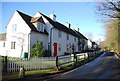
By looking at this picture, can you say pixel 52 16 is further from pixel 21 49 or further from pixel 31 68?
pixel 31 68

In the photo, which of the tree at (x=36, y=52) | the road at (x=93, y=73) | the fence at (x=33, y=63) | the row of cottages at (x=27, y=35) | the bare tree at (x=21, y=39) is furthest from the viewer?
the bare tree at (x=21, y=39)

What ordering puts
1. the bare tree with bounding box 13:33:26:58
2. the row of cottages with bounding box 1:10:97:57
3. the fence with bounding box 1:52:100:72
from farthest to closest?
the bare tree with bounding box 13:33:26:58 < the row of cottages with bounding box 1:10:97:57 < the fence with bounding box 1:52:100:72

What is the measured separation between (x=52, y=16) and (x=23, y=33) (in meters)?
10.9

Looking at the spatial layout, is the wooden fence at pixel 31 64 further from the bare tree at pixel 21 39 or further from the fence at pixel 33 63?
the bare tree at pixel 21 39

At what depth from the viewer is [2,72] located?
886 cm

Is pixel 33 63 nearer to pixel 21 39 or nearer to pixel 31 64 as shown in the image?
pixel 31 64

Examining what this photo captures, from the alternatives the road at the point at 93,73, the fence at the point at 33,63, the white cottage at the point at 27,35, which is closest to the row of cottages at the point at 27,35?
the white cottage at the point at 27,35

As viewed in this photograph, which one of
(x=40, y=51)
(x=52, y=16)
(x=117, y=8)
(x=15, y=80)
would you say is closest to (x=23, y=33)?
(x=40, y=51)

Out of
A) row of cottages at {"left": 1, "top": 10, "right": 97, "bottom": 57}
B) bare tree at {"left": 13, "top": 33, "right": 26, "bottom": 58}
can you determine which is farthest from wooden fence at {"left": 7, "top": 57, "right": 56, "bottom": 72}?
bare tree at {"left": 13, "top": 33, "right": 26, "bottom": 58}

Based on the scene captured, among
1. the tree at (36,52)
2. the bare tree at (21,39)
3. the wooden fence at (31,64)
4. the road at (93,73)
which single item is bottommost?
the road at (93,73)

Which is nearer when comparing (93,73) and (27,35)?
(93,73)

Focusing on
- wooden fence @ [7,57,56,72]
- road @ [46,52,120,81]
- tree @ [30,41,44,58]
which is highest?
tree @ [30,41,44,58]

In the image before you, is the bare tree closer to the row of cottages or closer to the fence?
the row of cottages

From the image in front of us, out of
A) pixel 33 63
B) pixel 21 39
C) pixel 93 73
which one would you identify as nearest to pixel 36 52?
pixel 21 39
